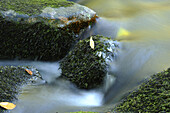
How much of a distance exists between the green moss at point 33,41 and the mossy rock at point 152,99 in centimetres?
208

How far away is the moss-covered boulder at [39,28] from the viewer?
4043 millimetres

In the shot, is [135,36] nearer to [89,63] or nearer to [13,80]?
[89,63]

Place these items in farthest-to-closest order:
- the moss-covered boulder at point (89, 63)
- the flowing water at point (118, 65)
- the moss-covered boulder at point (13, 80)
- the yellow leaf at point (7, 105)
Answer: the moss-covered boulder at point (89, 63), the flowing water at point (118, 65), the moss-covered boulder at point (13, 80), the yellow leaf at point (7, 105)

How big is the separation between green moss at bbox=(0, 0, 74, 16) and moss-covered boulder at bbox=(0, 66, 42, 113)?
130 centimetres

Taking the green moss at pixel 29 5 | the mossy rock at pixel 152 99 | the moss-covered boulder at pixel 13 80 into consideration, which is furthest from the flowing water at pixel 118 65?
the green moss at pixel 29 5

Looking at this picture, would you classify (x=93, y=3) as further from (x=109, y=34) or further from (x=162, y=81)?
(x=162, y=81)

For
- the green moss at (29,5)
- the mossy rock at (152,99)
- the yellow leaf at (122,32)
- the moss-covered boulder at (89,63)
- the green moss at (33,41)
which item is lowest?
the mossy rock at (152,99)

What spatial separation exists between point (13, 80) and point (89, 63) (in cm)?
133

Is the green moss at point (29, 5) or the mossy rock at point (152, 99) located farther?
the green moss at point (29, 5)

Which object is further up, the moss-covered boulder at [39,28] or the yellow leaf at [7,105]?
the moss-covered boulder at [39,28]

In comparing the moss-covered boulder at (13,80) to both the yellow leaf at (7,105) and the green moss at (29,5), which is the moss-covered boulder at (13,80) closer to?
the yellow leaf at (7,105)

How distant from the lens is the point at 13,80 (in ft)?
10.2

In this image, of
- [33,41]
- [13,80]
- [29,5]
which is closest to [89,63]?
[13,80]

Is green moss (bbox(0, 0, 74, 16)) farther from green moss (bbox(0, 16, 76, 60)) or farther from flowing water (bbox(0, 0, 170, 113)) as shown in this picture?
flowing water (bbox(0, 0, 170, 113))
